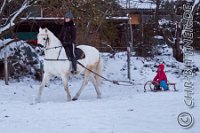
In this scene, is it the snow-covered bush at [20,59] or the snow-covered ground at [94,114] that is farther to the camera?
the snow-covered bush at [20,59]

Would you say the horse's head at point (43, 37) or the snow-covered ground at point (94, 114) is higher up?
the horse's head at point (43, 37)

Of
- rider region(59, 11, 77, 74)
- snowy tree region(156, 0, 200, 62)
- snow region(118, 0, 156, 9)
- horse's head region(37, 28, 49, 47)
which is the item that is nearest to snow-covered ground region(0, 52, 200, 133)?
rider region(59, 11, 77, 74)

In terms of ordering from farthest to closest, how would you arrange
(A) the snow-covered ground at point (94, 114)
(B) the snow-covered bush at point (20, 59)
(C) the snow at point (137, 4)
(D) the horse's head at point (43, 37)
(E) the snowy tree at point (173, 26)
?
(C) the snow at point (137, 4) → (E) the snowy tree at point (173, 26) → (B) the snow-covered bush at point (20, 59) → (D) the horse's head at point (43, 37) → (A) the snow-covered ground at point (94, 114)

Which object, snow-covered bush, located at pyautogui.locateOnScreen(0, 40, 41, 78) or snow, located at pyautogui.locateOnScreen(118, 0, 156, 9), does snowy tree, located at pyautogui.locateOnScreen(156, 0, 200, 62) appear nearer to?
snow, located at pyautogui.locateOnScreen(118, 0, 156, 9)

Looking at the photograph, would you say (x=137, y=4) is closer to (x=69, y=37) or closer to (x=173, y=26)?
(x=173, y=26)

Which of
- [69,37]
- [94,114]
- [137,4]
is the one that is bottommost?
[94,114]

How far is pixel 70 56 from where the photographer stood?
452 inches

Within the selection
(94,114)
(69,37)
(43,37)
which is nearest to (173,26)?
(69,37)

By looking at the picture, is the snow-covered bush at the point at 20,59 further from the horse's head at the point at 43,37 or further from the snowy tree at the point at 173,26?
the snowy tree at the point at 173,26

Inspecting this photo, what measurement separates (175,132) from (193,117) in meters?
1.15

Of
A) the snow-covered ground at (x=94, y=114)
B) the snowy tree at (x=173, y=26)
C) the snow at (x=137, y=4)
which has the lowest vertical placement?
the snow-covered ground at (x=94, y=114)

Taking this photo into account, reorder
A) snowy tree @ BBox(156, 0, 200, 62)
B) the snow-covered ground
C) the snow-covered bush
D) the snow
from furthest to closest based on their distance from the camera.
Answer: the snow < snowy tree @ BBox(156, 0, 200, 62) < the snow-covered bush < the snow-covered ground

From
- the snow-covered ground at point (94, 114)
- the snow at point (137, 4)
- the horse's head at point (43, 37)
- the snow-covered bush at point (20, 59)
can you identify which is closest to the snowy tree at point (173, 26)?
the snow at point (137, 4)

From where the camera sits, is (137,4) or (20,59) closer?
(20,59)
